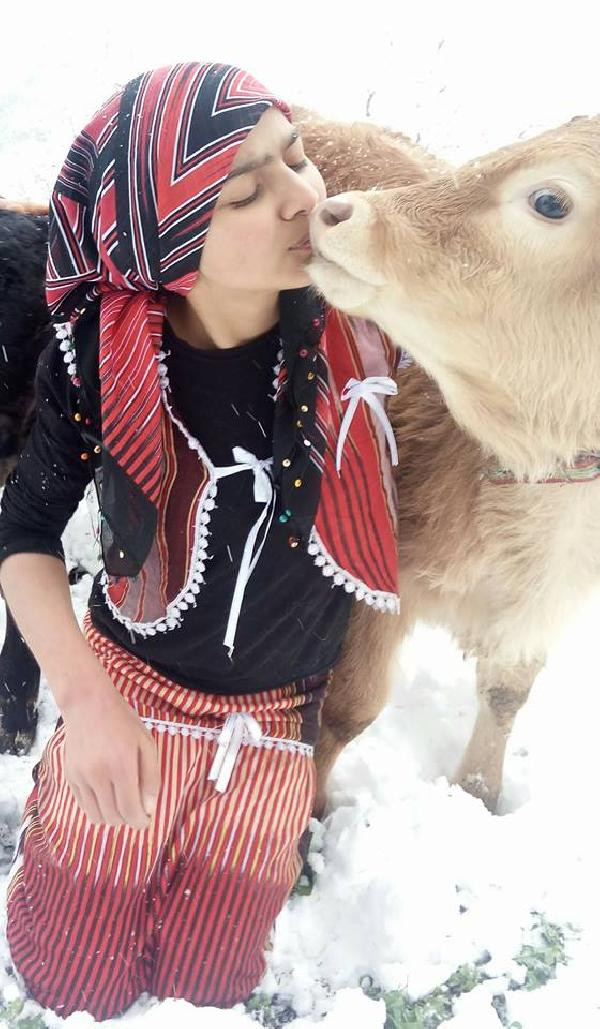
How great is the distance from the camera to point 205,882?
1.97m

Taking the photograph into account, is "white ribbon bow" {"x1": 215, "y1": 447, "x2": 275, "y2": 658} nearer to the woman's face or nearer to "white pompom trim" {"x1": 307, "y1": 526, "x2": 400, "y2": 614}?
"white pompom trim" {"x1": 307, "y1": 526, "x2": 400, "y2": 614}

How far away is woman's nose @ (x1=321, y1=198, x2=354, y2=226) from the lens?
4.84 ft

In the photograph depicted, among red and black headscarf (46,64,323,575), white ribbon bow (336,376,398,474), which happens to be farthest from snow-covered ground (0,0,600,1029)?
red and black headscarf (46,64,323,575)

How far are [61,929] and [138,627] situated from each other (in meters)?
0.72

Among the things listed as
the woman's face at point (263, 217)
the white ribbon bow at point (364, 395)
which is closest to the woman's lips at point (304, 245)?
the woman's face at point (263, 217)

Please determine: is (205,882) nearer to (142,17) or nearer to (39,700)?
(39,700)

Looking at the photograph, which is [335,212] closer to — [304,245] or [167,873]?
[304,245]

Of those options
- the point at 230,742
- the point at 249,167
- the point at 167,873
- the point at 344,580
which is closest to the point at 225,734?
the point at 230,742

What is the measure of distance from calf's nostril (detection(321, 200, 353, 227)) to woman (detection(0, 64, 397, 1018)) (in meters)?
0.05

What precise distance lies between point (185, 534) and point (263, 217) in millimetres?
707

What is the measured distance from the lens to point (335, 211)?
148 centimetres

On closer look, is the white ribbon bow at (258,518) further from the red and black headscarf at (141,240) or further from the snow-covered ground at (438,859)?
the snow-covered ground at (438,859)

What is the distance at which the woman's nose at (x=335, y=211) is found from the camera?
58.1 inches

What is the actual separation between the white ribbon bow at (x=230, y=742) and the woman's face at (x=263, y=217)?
103cm
